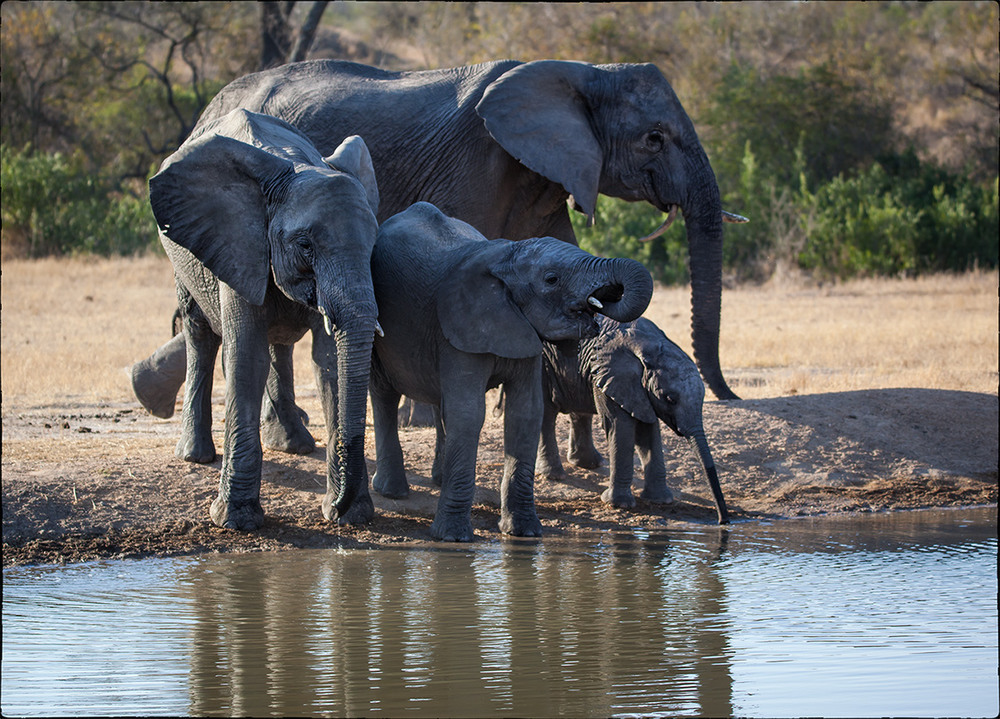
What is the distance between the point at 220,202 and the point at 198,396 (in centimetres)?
150

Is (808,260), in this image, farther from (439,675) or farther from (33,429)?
(439,675)

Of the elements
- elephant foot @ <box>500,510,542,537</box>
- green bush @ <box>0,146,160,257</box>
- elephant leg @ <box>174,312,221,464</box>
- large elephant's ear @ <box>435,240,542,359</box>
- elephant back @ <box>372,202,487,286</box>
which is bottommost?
elephant foot @ <box>500,510,542,537</box>

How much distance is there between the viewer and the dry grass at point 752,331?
1098 centimetres

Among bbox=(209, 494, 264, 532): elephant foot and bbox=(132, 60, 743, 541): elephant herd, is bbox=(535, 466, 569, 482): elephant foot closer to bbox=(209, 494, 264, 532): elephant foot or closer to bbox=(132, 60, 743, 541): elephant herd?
bbox=(132, 60, 743, 541): elephant herd

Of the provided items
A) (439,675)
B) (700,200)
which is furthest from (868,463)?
(439,675)

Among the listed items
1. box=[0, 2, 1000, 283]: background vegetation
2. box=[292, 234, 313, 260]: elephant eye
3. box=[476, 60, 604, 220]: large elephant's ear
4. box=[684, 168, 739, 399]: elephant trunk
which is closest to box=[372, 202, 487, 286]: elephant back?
box=[292, 234, 313, 260]: elephant eye

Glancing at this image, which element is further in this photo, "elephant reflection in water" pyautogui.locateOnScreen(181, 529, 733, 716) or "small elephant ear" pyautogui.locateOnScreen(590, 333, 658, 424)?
"small elephant ear" pyautogui.locateOnScreen(590, 333, 658, 424)

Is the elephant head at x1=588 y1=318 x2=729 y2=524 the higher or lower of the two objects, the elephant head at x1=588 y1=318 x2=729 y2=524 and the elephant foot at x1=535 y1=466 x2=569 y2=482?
the higher

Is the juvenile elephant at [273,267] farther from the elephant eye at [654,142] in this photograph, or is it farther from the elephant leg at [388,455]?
the elephant eye at [654,142]

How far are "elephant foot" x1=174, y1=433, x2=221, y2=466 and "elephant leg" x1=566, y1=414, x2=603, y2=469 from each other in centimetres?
217

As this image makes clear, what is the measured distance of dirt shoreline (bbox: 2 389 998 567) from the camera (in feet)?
22.2

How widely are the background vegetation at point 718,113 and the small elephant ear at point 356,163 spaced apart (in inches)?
474

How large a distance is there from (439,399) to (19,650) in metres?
2.49

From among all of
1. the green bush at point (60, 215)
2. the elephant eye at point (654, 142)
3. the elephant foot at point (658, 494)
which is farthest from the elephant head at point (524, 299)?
the green bush at point (60, 215)
